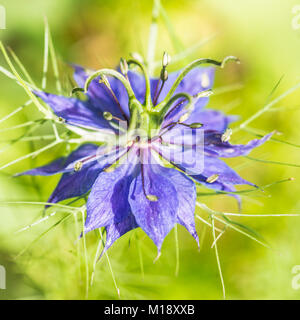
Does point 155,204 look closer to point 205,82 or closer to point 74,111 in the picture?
point 74,111

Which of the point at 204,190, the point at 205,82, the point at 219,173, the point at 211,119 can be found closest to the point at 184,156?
the point at 219,173

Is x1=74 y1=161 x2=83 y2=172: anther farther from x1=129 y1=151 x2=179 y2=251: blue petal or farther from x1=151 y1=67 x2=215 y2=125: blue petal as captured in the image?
x1=151 y1=67 x2=215 y2=125: blue petal

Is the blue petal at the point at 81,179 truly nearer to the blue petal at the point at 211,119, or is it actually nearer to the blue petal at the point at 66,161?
the blue petal at the point at 66,161

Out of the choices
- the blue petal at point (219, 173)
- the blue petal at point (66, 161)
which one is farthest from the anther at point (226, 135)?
the blue petal at point (66, 161)

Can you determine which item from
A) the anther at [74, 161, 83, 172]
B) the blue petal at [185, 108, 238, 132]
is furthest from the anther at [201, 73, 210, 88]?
the anther at [74, 161, 83, 172]

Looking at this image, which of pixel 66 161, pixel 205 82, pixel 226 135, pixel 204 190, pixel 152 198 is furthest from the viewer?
pixel 204 190
